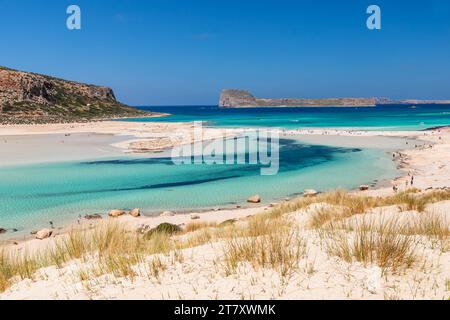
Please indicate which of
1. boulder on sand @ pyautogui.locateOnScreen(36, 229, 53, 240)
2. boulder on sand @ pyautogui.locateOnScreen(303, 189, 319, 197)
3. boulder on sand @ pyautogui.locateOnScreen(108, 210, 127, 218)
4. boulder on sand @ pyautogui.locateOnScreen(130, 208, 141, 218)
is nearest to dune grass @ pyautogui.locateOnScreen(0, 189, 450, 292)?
boulder on sand @ pyautogui.locateOnScreen(36, 229, 53, 240)

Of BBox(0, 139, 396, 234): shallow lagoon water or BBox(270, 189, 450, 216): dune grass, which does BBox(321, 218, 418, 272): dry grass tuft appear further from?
BBox(0, 139, 396, 234): shallow lagoon water

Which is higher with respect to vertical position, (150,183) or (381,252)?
(381,252)

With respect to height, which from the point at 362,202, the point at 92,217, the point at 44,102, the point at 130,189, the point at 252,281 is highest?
the point at 44,102

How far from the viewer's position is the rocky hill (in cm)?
6800

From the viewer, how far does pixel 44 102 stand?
80.6 meters

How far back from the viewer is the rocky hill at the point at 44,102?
2677 inches

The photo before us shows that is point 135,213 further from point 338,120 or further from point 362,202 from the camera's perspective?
point 338,120

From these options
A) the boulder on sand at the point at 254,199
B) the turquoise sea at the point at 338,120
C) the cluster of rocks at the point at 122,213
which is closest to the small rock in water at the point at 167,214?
the cluster of rocks at the point at 122,213

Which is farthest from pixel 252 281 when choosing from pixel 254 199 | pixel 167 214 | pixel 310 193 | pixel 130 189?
pixel 130 189

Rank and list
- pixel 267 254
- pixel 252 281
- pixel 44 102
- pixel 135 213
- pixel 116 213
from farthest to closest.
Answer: pixel 44 102, pixel 116 213, pixel 135 213, pixel 267 254, pixel 252 281

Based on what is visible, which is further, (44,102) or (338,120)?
(44,102)

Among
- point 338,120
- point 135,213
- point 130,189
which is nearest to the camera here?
point 135,213

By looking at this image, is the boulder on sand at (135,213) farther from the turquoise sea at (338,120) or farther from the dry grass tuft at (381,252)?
the turquoise sea at (338,120)

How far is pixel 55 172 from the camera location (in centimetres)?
2053
